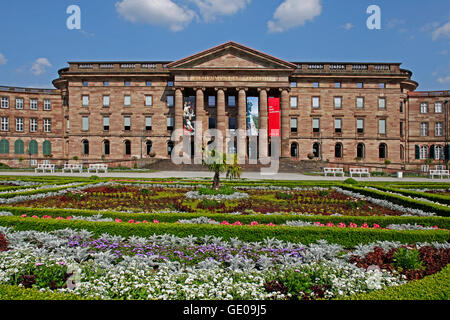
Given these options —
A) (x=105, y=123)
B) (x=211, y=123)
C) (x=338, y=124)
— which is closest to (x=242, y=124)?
(x=211, y=123)

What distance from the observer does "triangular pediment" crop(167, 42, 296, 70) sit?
40812 millimetres

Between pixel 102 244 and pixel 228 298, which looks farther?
pixel 102 244

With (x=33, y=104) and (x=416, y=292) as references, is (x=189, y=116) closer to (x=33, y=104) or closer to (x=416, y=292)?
(x=33, y=104)

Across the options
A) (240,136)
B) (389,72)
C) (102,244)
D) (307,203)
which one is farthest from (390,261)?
(389,72)

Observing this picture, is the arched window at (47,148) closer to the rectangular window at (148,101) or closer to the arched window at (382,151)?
the rectangular window at (148,101)

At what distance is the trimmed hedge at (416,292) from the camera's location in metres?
3.40

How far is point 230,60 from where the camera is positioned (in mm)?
41344

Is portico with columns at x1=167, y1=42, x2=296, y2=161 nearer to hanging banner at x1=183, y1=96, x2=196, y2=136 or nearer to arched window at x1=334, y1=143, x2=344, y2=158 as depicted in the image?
hanging banner at x1=183, y1=96, x2=196, y2=136

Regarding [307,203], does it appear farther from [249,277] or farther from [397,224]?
[249,277]

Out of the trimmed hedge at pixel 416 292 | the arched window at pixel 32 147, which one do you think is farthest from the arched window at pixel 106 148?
the trimmed hedge at pixel 416 292

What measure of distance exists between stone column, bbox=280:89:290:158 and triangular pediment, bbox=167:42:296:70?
159 inches

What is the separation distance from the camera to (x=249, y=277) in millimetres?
4332

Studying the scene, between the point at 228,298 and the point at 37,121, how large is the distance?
182 feet

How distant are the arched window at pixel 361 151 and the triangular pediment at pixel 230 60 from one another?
54.8ft
